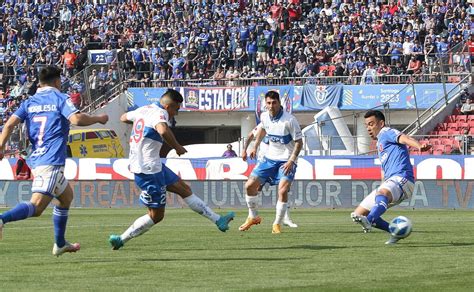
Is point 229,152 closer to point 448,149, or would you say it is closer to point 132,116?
point 448,149

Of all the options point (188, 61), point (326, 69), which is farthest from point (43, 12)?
point (326, 69)

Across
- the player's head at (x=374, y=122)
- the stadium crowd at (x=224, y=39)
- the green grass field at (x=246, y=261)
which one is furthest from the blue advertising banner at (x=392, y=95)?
the player's head at (x=374, y=122)

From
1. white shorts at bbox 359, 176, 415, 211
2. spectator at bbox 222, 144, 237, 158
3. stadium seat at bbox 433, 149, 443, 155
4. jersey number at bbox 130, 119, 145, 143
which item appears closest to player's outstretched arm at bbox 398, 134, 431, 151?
white shorts at bbox 359, 176, 415, 211

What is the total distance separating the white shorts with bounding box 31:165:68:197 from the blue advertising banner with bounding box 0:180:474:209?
19.0m

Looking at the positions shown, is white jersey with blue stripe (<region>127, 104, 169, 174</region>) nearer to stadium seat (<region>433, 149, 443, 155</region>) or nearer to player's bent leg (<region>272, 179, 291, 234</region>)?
player's bent leg (<region>272, 179, 291, 234</region>)

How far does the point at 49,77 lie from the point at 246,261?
331 cm

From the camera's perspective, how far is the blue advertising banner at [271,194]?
31672 mm

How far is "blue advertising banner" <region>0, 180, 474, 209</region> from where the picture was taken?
31.7 meters

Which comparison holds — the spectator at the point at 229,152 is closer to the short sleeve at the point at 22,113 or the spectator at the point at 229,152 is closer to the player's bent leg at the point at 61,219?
the player's bent leg at the point at 61,219

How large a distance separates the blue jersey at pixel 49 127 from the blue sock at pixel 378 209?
4.50 m

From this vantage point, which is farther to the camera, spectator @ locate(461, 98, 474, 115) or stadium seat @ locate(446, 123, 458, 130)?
spectator @ locate(461, 98, 474, 115)

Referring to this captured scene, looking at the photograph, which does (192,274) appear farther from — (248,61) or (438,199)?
(248,61)

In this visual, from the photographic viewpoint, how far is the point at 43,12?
58219 mm

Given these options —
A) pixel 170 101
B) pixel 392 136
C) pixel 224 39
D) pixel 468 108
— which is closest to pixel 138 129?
pixel 170 101
